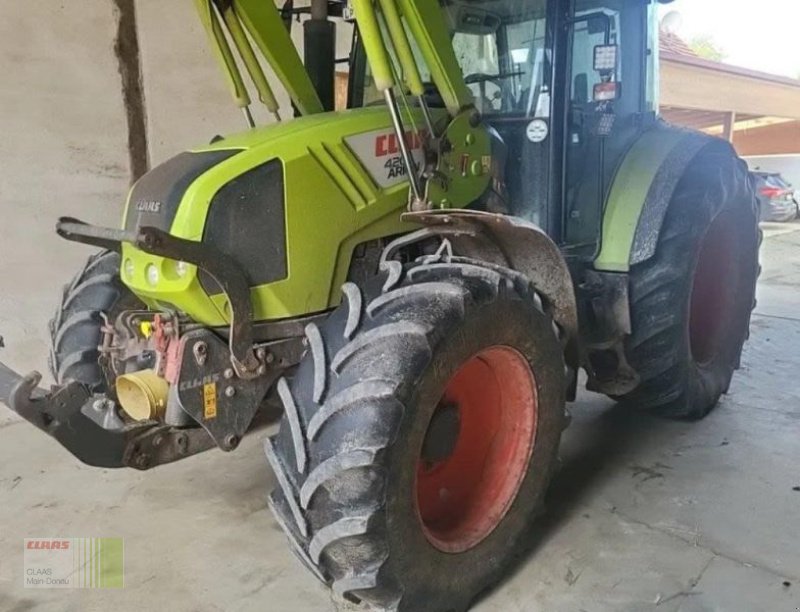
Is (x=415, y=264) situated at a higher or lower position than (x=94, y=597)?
higher

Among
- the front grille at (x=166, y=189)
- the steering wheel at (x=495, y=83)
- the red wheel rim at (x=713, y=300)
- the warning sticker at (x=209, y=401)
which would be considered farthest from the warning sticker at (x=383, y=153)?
the red wheel rim at (x=713, y=300)

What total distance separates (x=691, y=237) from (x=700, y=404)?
2.79 feet

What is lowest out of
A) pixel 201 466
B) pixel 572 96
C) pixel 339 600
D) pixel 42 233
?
pixel 201 466

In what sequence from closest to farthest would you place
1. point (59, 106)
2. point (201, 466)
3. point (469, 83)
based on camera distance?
point (469, 83) → point (201, 466) → point (59, 106)

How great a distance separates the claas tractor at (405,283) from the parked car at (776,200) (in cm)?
1408

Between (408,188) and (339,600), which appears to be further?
(408,188)

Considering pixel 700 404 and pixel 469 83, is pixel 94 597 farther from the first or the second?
pixel 700 404

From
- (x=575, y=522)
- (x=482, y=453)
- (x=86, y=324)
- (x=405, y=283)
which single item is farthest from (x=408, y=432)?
(x=86, y=324)

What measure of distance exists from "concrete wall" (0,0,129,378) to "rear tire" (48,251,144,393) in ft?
4.55

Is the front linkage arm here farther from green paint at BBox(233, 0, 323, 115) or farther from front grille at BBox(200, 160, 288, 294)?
green paint at BBox(233, 0, 323, 115)

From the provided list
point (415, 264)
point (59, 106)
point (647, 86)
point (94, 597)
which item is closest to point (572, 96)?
point (647, 86)

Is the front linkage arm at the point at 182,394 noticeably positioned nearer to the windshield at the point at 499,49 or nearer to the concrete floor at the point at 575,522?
the concrete floor at the point at 575,522

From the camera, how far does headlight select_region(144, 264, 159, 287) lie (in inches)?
81.8

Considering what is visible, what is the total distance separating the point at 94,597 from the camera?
2.26 metres
